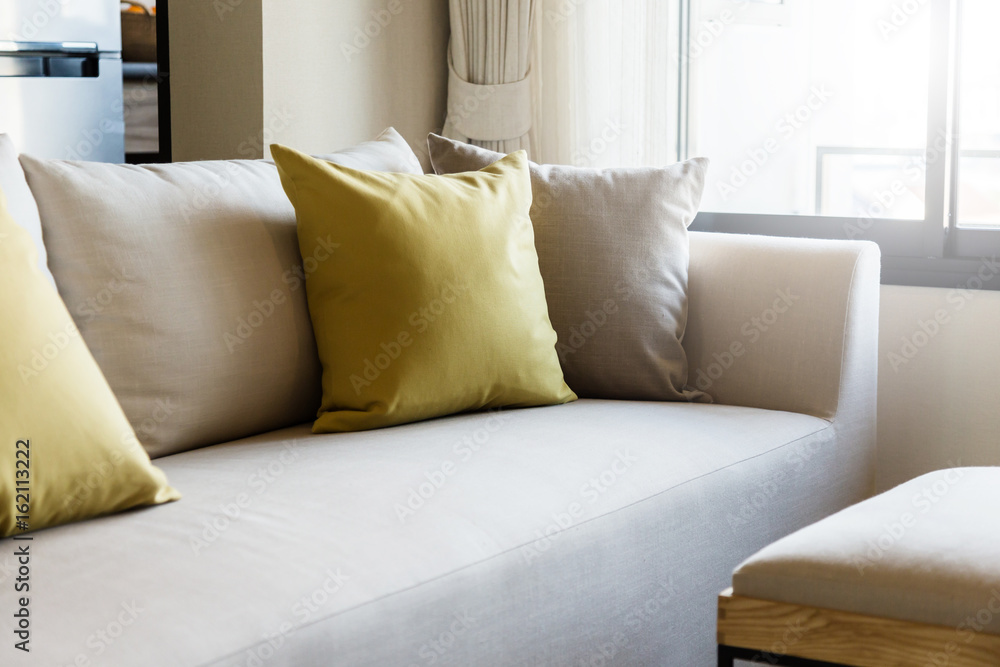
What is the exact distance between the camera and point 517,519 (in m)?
1.37

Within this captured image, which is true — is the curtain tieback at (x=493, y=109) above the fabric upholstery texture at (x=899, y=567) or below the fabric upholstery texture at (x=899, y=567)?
above

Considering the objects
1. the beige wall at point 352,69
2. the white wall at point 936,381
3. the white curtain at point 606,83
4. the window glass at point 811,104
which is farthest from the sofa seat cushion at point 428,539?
the beige wall at point 352,69

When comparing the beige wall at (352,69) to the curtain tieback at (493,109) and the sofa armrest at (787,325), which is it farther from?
the sofa armrest at (787,325)

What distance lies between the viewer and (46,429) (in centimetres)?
118

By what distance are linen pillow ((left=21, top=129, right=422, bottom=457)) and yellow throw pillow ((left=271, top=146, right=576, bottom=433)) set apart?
6 cm

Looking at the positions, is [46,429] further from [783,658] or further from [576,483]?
[783,658]

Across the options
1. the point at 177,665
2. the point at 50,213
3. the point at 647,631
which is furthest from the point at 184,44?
the point at 177,665

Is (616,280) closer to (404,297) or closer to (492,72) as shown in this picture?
(404,297)

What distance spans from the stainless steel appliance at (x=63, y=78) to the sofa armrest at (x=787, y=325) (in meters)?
1.61

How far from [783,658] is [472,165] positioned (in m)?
1.30

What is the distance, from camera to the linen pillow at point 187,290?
154 centimetres

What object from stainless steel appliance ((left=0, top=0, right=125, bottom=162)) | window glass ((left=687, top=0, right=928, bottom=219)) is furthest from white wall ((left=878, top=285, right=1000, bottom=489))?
stainless steel appliance ((left=0, top=0, right=125, bottom=162))

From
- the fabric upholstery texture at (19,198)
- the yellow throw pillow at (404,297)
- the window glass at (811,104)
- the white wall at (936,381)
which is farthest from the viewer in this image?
the window glass at (811,104)

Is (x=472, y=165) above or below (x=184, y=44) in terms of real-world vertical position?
below
